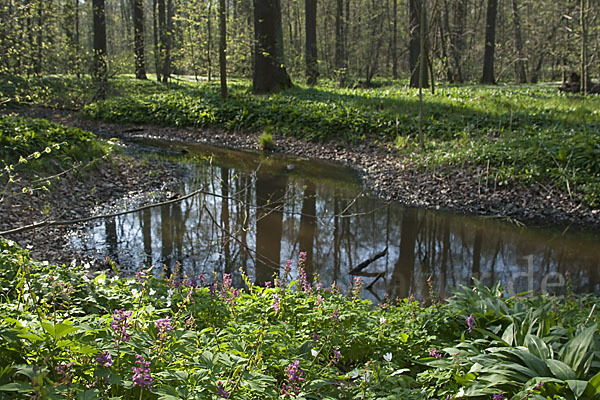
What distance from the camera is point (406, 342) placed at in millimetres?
3244

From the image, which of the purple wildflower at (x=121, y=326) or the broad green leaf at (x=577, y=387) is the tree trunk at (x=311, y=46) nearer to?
the broad green leaf at (x=577, y=387)

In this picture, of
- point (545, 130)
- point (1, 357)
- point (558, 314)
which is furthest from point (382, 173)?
point (1, 357)

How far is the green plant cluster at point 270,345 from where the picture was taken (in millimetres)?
1992

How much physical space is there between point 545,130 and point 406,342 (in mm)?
8615

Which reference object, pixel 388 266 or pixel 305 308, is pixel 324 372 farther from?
pixel 388 266

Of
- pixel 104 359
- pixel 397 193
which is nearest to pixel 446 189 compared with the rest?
pixel 397 193

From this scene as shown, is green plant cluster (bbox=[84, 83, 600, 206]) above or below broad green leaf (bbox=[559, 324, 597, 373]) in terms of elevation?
above

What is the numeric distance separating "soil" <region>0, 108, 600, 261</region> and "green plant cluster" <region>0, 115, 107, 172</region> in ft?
1.49

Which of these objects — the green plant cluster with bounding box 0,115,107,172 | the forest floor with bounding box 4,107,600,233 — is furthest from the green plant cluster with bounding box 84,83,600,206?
the green plant cluster with bounding box 0,115,107,172

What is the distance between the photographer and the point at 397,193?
31.1 feet

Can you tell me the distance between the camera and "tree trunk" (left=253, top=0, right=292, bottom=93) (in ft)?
55.4

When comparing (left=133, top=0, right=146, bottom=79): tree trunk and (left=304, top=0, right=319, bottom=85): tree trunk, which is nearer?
(left=304, top=0, right=319, bottom=85): tree trunk

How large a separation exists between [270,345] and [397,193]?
23.4 feet

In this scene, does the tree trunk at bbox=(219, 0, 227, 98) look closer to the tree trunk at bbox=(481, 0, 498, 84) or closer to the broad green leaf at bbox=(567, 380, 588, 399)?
the tree trunk at bbox=(481, 0, 498, 84)
